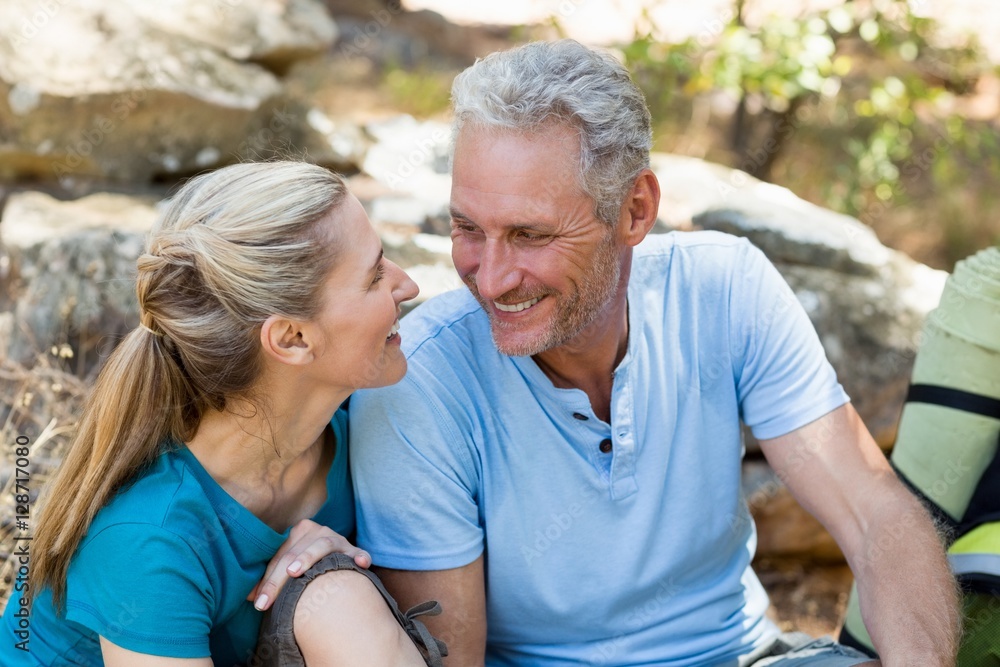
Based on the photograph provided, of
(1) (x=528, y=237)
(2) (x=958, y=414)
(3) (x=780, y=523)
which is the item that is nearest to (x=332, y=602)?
(1) (x=528, y=237)

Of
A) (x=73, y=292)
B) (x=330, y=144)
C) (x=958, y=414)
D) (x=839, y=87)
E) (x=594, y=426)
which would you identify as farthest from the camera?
(x=839, y=87)

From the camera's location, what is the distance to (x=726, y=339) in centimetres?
211

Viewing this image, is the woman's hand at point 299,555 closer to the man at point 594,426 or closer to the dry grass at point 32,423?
the man at point 594,426

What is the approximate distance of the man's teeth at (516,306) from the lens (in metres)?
1.90

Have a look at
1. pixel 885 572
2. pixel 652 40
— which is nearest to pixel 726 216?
pixel 652 40

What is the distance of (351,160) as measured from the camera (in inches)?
170

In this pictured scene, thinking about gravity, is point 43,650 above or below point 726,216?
below

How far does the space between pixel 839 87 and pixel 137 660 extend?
471 cm

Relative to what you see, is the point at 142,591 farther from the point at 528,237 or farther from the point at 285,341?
the point at 528,237

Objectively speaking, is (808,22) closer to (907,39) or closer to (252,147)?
(907,39)

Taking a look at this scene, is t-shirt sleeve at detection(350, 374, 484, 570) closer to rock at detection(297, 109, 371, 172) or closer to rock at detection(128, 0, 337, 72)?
rock at detection(297, 109, 371, 172)

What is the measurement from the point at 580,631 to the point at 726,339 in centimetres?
66

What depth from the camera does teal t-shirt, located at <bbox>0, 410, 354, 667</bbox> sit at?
63.1 inches

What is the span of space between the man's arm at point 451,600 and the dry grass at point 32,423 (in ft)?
3.39
